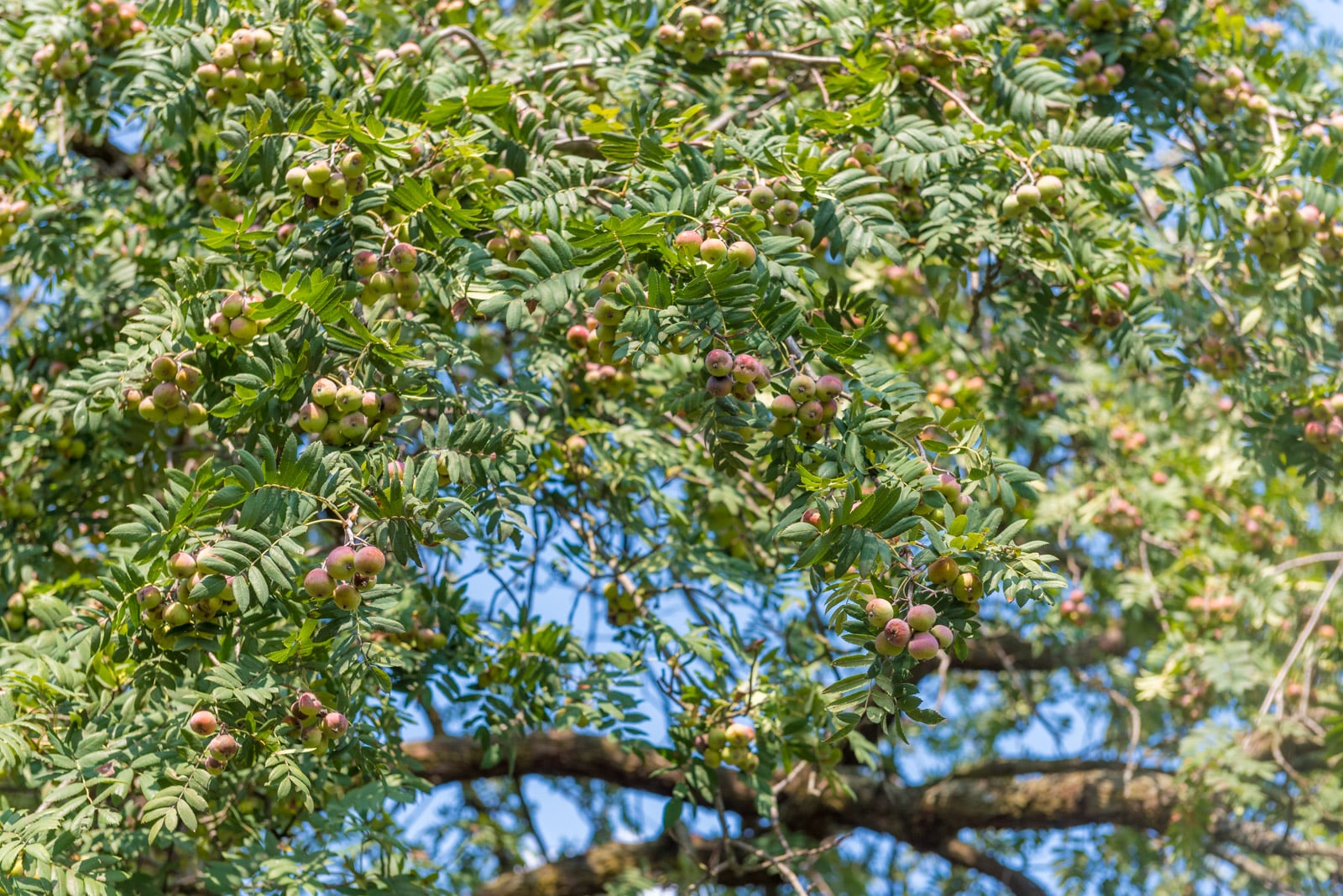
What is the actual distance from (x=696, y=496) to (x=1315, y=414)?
62.1 inches

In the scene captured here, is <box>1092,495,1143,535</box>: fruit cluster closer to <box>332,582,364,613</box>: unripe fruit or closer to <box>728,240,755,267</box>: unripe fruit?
<box>728,240,755,267</box>: unripe fruit

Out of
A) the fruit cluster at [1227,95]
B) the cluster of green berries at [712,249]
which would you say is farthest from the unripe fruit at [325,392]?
the fruit cluster at [1227,95]

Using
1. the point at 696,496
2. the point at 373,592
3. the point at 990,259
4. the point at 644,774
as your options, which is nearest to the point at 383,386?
the point at 373,592

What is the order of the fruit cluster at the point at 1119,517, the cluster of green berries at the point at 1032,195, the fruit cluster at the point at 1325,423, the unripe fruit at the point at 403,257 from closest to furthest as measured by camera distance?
the unripe fruit at the point at 403,257 < the cluster of green berries at the point at 1032,195 < the fruit cluster at the point at 1325,423 < the fruit cluster at the point at 1119,517

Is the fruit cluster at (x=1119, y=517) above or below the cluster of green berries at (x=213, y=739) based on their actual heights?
above

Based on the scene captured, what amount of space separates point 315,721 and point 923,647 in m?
1.01

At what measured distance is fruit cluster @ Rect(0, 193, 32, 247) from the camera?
2904mm

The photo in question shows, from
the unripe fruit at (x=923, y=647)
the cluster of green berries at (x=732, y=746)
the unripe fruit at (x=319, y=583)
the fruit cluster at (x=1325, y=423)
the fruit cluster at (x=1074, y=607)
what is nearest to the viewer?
the unripe fruit at (x=923, y=647)

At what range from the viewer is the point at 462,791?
213 inches

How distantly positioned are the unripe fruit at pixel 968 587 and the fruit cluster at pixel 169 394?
4.58ft

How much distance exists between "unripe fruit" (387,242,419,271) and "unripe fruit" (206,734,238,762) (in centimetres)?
84

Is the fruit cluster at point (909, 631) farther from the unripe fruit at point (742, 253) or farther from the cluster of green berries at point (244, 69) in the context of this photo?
the cluster of green berries at point (244, 69)

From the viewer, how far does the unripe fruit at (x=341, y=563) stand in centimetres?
176

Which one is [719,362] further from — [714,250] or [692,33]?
[692,33]
